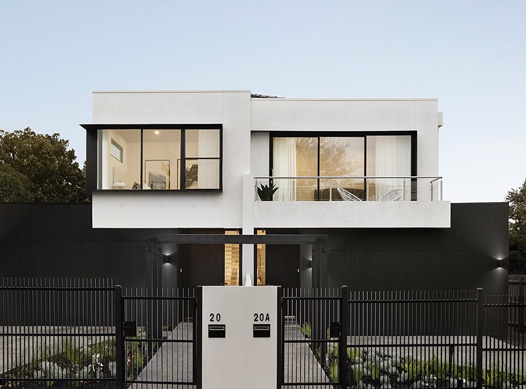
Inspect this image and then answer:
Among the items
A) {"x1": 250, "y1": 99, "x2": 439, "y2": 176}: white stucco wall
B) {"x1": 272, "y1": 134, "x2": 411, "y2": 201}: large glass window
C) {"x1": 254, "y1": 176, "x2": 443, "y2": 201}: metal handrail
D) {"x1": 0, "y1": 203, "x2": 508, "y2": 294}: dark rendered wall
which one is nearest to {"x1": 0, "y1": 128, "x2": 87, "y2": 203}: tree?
{"x1": 0, "y1": 203, "x2": 508, "y2": 294}: dark rendered wall

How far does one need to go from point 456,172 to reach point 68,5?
29096 mm

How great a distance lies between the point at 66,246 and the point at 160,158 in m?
4.41

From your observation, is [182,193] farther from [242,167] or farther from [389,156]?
[389,156]

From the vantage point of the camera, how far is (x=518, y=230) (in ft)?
96.5

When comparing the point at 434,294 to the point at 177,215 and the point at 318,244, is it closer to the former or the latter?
the point at 318,244

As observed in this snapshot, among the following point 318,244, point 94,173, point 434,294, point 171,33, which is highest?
point 171,33

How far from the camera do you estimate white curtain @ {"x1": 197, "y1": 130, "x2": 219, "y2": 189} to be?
14.6 metres

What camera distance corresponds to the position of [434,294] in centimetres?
1471

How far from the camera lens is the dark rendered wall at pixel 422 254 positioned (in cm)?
1488

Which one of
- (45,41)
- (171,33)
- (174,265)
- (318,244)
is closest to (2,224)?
(174,265)

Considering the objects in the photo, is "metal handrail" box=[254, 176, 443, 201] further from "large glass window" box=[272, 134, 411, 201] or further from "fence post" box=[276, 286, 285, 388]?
"fence post" box=[276, 286, 285, 388]

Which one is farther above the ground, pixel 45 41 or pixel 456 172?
pixel 45 41

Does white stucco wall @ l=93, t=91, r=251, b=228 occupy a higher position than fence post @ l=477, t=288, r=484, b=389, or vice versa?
white stucco wall @ l=93, t=91, r=251, b=228

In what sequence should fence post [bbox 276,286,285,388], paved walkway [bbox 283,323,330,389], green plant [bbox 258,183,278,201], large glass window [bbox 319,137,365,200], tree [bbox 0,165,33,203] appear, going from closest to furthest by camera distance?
paved walkway [bbox 283,323,330,389] < fence post [bbox 276,286,285,388] < green plant [bbox 258,183,278,201] < large glass window [bbox 319,137,365,200] < tree [bbox 0,165,33,203]
